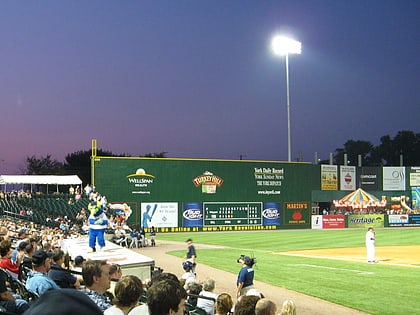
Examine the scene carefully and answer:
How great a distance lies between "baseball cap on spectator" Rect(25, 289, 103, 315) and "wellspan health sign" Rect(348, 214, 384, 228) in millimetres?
58781

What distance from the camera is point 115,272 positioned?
6555 mm

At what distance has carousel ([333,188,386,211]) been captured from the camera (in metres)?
59.6

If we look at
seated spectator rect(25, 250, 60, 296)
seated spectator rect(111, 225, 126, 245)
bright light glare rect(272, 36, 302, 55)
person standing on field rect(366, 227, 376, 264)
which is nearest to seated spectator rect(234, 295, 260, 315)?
seated spectator rect(25, 250, 60, 296)

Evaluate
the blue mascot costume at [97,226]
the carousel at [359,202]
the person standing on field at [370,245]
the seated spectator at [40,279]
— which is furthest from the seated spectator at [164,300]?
the carousel at [359,202]

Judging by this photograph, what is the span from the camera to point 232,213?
51875 millimetres

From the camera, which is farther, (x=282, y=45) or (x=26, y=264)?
(x=282, y=45)

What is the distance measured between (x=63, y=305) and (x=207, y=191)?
50041mm

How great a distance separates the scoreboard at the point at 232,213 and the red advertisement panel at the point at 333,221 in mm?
8757

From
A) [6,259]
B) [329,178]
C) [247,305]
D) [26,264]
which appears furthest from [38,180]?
[247,305]

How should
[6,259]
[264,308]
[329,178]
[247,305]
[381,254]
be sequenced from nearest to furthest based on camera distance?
[264,308] < [247,305] < [6,259] < [381,254] < [329,178]

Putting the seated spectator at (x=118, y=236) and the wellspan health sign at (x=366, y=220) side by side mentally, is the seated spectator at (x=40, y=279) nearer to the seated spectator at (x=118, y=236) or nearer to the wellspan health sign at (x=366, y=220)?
the seated spectator at (x=118, y=236)

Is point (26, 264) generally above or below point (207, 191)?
below

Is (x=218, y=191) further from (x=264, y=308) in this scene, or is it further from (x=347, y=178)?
(x=264, y=308)

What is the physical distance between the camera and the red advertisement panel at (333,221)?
187ft
